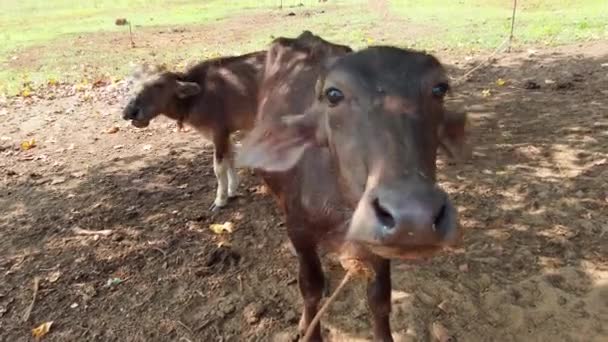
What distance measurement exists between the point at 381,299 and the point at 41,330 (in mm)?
2223

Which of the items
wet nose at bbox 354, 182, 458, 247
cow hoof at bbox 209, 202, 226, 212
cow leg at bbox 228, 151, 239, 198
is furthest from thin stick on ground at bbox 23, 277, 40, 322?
wet nose at bbox 354, 182, 458, 247

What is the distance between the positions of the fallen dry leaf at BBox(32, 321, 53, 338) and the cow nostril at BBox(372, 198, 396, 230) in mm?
2707

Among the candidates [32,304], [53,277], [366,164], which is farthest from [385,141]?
[53,277]

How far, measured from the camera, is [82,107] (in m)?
8.47

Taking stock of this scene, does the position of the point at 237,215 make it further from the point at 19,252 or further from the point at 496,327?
the point at 496,327

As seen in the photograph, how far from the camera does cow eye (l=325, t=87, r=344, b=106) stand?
2.45 meters

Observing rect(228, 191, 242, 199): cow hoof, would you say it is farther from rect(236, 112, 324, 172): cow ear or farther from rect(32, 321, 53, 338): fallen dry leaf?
rect(236, 112, 324, 172): cow ear

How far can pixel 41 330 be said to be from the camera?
3.70m

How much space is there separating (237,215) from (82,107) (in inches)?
174

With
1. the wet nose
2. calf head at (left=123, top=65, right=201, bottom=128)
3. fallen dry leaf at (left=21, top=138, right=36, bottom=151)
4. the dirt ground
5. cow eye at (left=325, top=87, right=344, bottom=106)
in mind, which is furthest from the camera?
fallen dry leaf at (left=21, top=138, right=36, bottom=151)

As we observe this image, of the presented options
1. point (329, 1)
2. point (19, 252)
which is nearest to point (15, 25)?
point (329, 1)

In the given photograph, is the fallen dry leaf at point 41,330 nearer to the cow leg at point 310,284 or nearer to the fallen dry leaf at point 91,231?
the fallen dry leaf at point 91,231

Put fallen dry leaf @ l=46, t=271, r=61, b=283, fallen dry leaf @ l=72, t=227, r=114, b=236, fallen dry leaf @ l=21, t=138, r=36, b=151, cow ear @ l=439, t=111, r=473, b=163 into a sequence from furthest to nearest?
1. fallen dry leaf @ l=21, t=138, r=36, b=151
2. fallen dry leaf @ l=72, t=227, r=114, b=236
3. fallen dry leaf @ l=46, t=271, r=61, b=283
4. cow ear @ l=439, t=111, r=473, b=163

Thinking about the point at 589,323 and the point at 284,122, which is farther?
the point at 589,323
